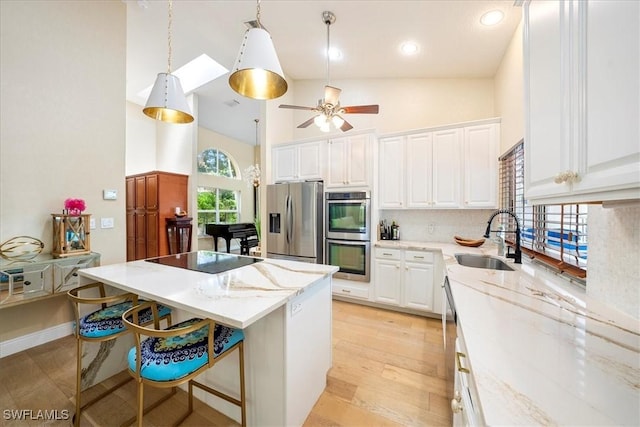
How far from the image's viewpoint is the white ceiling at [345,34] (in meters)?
2.37

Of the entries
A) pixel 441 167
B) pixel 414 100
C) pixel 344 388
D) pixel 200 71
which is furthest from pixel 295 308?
pixel 200 71

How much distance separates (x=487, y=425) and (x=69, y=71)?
3.99 metres

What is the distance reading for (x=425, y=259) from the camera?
286 cm

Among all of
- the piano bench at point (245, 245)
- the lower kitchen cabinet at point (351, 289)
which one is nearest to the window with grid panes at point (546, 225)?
the lower kitchen cabinet at point (351, 289)

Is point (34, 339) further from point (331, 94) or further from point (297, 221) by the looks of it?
point (331, 94)

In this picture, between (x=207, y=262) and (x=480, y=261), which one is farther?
(x=480, y=261)

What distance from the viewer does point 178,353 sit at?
1.18 metres

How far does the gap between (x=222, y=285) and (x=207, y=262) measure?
65cm

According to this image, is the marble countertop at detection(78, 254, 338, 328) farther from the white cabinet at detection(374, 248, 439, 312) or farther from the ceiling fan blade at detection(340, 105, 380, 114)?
the ceiling fan blade at detection(340, 105, 380, 114)

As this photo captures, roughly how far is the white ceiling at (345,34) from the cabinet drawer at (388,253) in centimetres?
244

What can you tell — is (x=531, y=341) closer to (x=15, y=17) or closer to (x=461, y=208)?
(x=461, y=208)

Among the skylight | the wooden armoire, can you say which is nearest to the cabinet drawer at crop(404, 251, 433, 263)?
the skylight

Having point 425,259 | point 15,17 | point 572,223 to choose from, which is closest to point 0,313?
point 15,17

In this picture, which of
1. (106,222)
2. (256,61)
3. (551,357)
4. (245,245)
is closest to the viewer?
(551,357)
